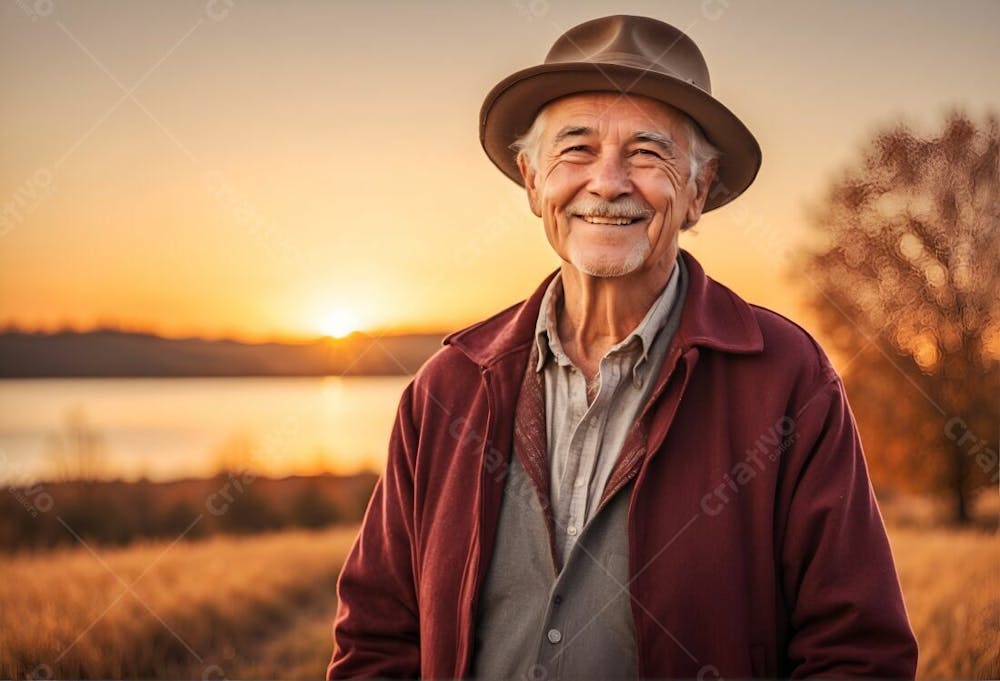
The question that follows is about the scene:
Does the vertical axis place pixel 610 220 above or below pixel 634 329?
above

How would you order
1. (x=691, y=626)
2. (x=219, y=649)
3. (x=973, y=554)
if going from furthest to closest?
1. (x=973, y=554)
2. (x=219, y=649)
3. (x=691, y=626)

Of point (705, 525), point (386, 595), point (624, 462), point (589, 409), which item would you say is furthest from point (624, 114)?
point (386, 595)

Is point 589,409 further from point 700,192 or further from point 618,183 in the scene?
point 700,192

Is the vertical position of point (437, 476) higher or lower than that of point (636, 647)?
higher

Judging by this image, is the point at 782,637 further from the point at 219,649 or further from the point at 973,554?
the point at 973,554

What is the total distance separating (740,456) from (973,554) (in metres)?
7.53

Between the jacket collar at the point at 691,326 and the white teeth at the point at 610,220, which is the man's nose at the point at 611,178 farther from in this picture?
the jacket collar at the point at 691,326

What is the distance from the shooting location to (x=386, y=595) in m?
2.48

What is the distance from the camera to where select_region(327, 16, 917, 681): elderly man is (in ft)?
6.98

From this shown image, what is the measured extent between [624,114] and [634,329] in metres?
0.53

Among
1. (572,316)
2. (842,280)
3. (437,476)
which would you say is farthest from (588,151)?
(842,280)

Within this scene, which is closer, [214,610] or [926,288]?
[214,610]

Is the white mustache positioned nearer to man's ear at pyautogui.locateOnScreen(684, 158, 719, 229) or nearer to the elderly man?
the elderly man

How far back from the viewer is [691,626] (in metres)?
2.13
